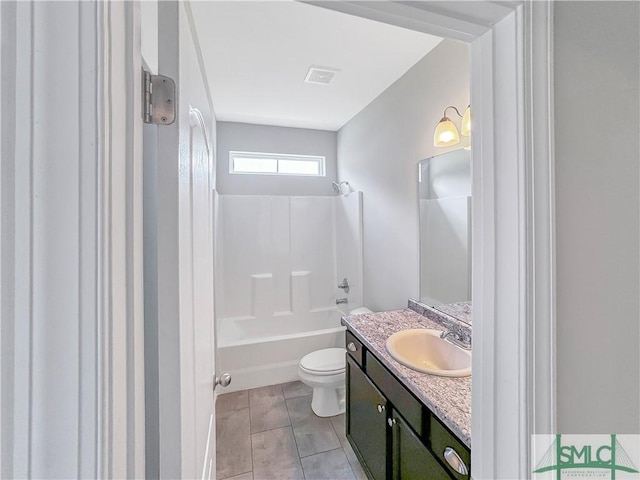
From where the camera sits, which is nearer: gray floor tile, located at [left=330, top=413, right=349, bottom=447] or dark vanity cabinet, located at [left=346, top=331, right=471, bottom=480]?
dark vanity cabinet, located at [left=346, top=331, right=471, bottom=480]

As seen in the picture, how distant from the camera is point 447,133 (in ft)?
5.21

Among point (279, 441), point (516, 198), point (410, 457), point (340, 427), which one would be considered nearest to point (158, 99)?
point (516, 198)

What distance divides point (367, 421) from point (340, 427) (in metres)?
0.68

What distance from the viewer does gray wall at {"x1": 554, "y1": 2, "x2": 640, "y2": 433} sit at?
614 millimetres

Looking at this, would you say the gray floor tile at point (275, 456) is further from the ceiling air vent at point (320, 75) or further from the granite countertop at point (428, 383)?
the ceiling air vent at point (320, 75)

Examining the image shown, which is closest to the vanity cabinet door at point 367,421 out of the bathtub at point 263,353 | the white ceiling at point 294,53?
the bathtub at point 263,353

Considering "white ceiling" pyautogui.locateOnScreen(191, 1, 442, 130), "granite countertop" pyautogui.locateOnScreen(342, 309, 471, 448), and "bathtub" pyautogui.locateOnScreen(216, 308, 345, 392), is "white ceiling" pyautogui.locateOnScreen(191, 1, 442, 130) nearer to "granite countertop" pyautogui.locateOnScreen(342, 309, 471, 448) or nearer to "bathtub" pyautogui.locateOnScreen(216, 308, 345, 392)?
"granite countertop" pyautogui.locateOnScreen(342, 309, 471, 448)

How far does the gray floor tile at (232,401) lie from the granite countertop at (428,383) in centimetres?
135

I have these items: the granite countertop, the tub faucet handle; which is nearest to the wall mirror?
the granite countertop

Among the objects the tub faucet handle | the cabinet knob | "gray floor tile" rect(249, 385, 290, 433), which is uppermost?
the tub faucet handle

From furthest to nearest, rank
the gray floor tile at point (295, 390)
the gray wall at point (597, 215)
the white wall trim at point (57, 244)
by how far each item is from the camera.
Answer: the gray floor tile at point (295, 390)
the gray wall at point (597, 215)
the white wall trim at point (57, 244)

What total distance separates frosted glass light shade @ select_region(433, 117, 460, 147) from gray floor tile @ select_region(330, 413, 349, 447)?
1.95m

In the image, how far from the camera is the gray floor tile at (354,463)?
1.68 m

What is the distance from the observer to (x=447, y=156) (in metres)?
1.73
